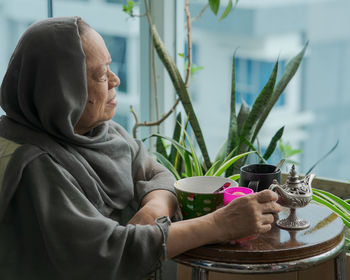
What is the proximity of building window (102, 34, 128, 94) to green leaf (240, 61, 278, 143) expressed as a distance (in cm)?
87

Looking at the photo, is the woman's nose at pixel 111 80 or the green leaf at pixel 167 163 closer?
the woman's nose at pixel 111 80

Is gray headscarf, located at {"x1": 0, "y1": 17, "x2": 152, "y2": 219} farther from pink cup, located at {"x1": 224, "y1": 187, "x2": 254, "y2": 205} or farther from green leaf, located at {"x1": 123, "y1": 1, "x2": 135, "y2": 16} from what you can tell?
green leaf, located at {"x1": 123, "y1": 1, "x2": 135, "y2": 16}

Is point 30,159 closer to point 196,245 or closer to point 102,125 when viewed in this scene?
point 102,125

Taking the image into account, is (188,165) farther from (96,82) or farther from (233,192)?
(96,82)

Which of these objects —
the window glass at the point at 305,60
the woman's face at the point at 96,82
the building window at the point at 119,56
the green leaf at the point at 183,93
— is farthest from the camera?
the window glass at the point at 305,60

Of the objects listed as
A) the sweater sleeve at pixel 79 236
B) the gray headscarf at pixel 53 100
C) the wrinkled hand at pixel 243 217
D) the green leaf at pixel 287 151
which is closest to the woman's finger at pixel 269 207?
the wrinkled hand at pixel 243 217

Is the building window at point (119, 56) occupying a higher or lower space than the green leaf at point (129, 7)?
lower

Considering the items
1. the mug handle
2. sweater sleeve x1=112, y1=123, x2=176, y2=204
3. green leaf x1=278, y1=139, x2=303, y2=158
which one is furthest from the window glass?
the mug handle

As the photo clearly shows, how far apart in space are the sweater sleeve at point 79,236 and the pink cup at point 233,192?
255 millimetres

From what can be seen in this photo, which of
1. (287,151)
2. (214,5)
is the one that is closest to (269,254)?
(214,5)

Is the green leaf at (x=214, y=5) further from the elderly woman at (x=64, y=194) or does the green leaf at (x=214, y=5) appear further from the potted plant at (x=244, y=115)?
the elderly woman at (x=64, y=194)

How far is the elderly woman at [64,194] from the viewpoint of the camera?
3.86ft

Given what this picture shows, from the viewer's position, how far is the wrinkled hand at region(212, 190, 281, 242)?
124 centimetres

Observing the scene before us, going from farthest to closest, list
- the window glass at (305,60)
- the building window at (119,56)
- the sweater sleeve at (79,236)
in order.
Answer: the window glass at (305,60), the building window at (119,56), the sweater sleeve at (79,236)
